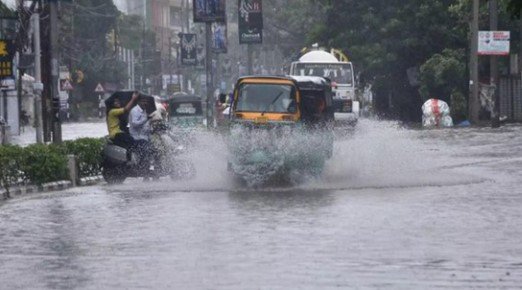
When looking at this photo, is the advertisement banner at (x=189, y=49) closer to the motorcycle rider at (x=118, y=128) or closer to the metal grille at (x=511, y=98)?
the metal grille at (x=511, y=98)

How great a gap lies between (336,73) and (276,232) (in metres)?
46.7

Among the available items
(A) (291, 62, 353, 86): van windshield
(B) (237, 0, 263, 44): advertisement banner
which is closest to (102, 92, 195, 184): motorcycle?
(A) (291, 62, 353, 86): van windshield

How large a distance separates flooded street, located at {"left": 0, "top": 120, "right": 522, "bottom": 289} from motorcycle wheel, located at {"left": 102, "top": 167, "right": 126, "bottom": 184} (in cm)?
34

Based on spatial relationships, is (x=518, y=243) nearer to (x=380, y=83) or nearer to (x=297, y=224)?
(x=297, y=224)

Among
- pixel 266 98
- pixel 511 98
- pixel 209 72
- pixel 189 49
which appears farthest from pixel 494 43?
pixel 266 98

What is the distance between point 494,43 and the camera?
202 ft

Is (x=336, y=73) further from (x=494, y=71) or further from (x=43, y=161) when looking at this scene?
(x=43, y=161)

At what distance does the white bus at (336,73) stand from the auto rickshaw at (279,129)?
104 feet

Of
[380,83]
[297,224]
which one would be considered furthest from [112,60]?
[297,224]

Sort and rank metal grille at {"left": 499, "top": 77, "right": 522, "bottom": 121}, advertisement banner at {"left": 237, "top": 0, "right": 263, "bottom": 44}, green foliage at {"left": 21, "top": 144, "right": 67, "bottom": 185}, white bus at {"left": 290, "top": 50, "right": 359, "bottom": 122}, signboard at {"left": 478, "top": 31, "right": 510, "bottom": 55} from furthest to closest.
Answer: advertisement banner at {"left": 237, "top": 0, "right": 263, "bottom": 44}, metal grille at {"left": 499, "top": 77, "right": 522, "bottom": 121}, white bus at {"left": 290, "top": 50, "right": 359, "bottom": 122}, signboard at {"left": 478, "top": 31, "right": 510, "bottom": 55}, green foliage at {"left": 21, "top": 144, "right": 67, "bottom": 185}

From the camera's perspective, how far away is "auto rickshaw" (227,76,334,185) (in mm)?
27688

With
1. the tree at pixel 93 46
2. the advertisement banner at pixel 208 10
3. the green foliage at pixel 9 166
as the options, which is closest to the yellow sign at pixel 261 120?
the green foliage at pixel 9 166

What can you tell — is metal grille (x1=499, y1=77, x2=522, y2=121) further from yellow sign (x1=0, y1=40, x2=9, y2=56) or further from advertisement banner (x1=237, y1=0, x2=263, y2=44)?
yellow sign (x1=0, y1=40, x2=9, y2=56)

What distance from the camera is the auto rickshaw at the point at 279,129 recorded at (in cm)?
2769
